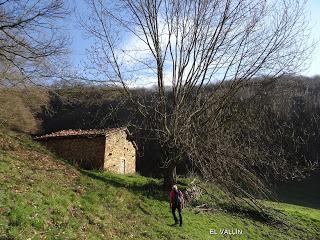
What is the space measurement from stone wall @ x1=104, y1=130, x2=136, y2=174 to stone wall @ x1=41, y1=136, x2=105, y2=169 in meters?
0.45

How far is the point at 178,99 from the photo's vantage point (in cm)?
1923

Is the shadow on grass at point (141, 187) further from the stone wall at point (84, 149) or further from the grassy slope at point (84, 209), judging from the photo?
the stone wall at point (84, 149)

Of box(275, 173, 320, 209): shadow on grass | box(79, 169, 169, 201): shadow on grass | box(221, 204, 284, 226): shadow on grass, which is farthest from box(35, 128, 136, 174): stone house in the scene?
box(275, 173, 320, 209): shadow on grass

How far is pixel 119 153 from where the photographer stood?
94.4ft

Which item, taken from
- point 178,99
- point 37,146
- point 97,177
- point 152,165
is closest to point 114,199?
point 97,177

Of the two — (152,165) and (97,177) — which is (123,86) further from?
(152,165)

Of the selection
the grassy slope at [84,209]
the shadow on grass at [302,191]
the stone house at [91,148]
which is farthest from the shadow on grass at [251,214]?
the shadow on grass at [302,191]

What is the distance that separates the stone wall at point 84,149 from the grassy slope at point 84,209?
4.43 metres

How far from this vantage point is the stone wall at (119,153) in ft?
87.7

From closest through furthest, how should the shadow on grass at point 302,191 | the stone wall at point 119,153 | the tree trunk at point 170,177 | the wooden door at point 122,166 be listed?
the tree trunk at point 170,177, the stone wall at point 119,153, the wooden door at point 122,166, the shadow on grass at point 302,191

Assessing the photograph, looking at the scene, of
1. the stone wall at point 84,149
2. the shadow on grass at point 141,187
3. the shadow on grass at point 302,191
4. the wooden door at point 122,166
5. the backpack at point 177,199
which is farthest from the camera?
the shadow on grass at point 302,191

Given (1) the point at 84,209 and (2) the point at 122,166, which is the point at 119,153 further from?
(1) the point at 84,209

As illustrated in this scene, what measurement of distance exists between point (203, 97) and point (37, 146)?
8.90 metres

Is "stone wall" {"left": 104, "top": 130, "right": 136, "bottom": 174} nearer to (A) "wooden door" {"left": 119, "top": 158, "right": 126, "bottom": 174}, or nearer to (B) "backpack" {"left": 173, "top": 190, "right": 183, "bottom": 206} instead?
(A) "wooden door" {"left": 119, "top": 158, "right": 126, "bottom": 174}
